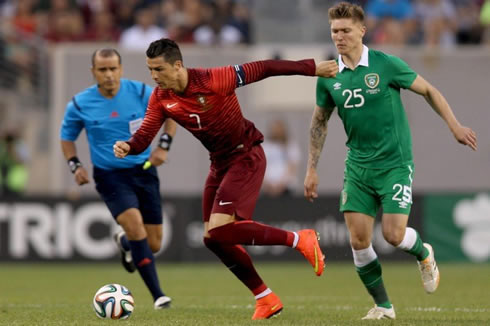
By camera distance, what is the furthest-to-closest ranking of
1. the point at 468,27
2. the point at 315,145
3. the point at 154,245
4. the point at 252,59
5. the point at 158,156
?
the point at 468,27
the point at 252,59
the point at 154,245
the point at 158,156
the point at 315,145

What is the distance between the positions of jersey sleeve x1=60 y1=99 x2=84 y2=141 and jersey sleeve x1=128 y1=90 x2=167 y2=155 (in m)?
1.91

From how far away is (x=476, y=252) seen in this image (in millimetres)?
17781

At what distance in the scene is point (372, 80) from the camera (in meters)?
8.86

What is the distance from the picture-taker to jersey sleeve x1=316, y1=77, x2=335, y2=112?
29.6 ft

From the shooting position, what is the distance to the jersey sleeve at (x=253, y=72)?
28.3ft

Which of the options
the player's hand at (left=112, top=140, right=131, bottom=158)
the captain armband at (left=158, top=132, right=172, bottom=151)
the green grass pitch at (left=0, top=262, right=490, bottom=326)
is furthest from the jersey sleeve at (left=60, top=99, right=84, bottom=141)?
the player's hand at (left=112, top=140, right=131, bottom=158)

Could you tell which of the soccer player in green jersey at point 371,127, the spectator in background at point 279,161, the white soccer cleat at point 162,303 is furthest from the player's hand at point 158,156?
the spectator in background at point 279,161

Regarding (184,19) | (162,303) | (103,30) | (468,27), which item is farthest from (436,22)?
(162,303)

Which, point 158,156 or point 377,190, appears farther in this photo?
point 158,156

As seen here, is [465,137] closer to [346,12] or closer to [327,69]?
[327,69]

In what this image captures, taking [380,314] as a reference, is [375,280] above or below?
above

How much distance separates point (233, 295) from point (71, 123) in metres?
3.10

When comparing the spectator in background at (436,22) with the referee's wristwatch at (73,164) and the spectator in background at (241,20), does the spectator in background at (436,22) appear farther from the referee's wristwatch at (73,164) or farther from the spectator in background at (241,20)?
the referee's wristwatch at (73,164)

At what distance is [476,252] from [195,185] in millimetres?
5619
